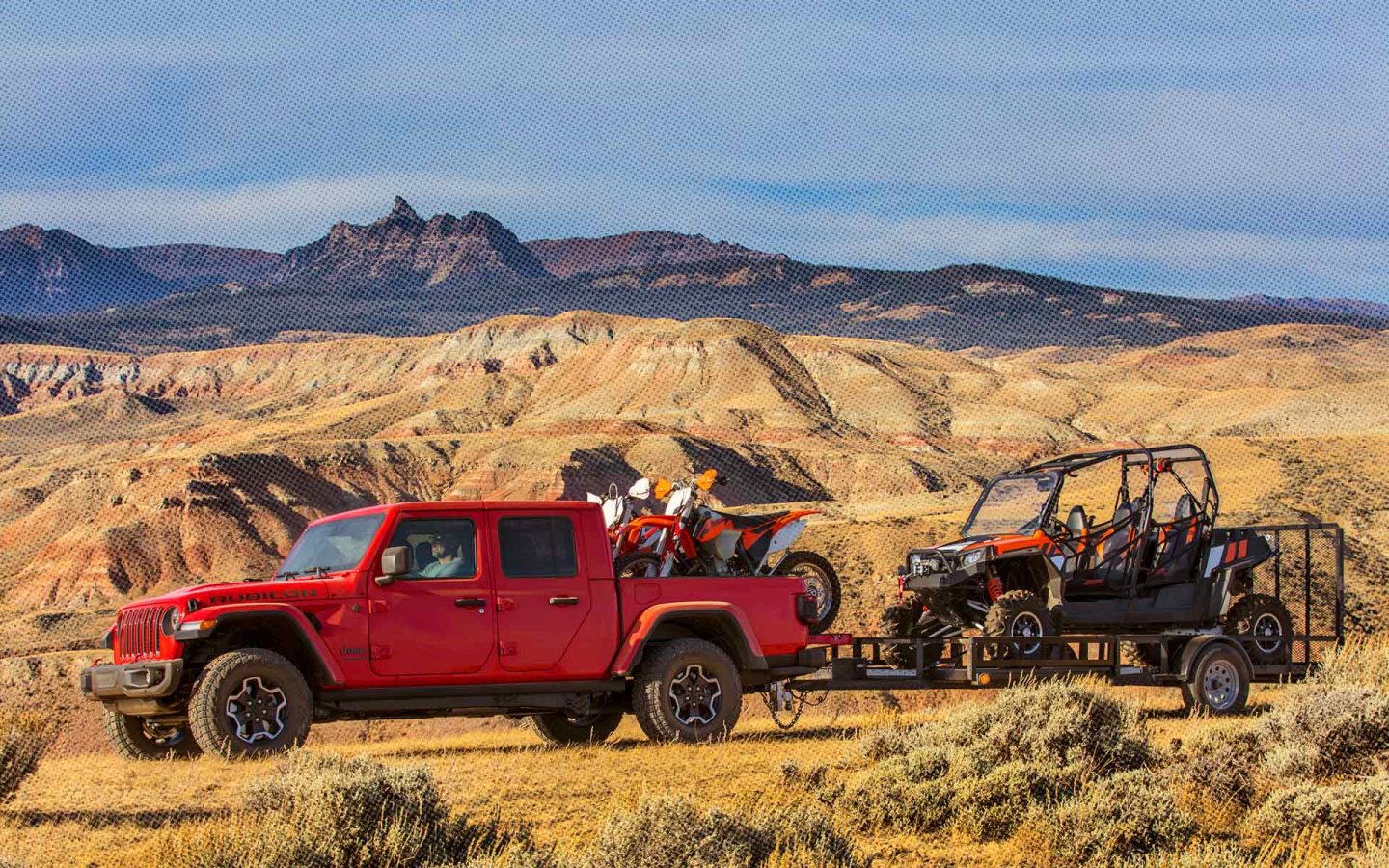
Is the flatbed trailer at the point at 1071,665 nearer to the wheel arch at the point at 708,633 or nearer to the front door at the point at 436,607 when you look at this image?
the wheel arch at the point at 708,633

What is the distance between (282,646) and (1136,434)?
122903mm

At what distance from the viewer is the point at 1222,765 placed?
31.5ft

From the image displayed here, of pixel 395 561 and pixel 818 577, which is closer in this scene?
pixel 395 561

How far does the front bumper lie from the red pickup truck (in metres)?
0.01

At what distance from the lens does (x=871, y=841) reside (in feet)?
28.3

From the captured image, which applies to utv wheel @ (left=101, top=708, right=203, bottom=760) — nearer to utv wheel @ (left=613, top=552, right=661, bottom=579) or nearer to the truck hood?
the truck hood

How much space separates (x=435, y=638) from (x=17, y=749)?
3254 millimetres

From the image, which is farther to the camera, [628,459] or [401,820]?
[628,459]

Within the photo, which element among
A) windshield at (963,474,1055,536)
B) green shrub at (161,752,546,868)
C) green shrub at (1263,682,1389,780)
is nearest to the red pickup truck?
green shrub at (161,752,546,868)

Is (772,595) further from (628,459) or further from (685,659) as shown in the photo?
(628,459)

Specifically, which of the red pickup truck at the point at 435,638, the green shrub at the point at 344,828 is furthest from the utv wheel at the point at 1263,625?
the green shrub at the point at 344,828

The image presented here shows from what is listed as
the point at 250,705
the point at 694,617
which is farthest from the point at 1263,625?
the point at 250,705

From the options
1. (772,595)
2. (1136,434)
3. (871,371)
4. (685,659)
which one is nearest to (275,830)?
(685,659)

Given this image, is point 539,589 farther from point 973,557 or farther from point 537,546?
point 973,557
